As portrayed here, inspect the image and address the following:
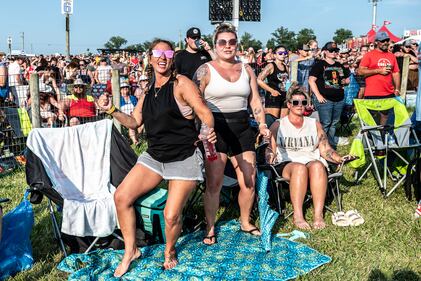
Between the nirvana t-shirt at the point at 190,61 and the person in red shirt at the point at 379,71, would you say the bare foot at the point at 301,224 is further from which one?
the person in red shirt at the point at 379,71

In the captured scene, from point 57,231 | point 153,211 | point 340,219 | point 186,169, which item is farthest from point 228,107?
point 57,231

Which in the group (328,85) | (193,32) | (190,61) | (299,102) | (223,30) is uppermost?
(193,32)

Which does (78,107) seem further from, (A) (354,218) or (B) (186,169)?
(A) (354,218)

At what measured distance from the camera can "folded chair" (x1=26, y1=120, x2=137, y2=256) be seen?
4.02 metres

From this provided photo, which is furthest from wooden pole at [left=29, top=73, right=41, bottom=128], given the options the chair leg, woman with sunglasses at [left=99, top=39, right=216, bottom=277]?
woman with sunglasses at [left=99, top=39, right=216, bottom=277]

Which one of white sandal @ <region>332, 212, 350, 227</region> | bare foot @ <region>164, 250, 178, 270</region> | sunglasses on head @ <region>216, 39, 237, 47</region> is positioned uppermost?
sunglasses on head @ <region>216, 39, 237, 47</region>

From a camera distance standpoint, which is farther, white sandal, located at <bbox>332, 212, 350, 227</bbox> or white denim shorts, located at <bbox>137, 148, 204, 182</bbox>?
white sandal, located at <bbox>332, 212, 350, 227</bbox>

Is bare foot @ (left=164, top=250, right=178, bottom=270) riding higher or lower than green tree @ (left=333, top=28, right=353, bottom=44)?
lower

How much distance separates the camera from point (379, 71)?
294 inches

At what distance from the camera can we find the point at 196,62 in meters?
6.39

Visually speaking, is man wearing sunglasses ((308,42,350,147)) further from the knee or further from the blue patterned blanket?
the knee

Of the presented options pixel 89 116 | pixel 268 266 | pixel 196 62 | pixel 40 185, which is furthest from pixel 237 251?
pixel 89 116

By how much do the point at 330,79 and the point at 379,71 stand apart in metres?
0.77

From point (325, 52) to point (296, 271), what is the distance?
14.8ft
